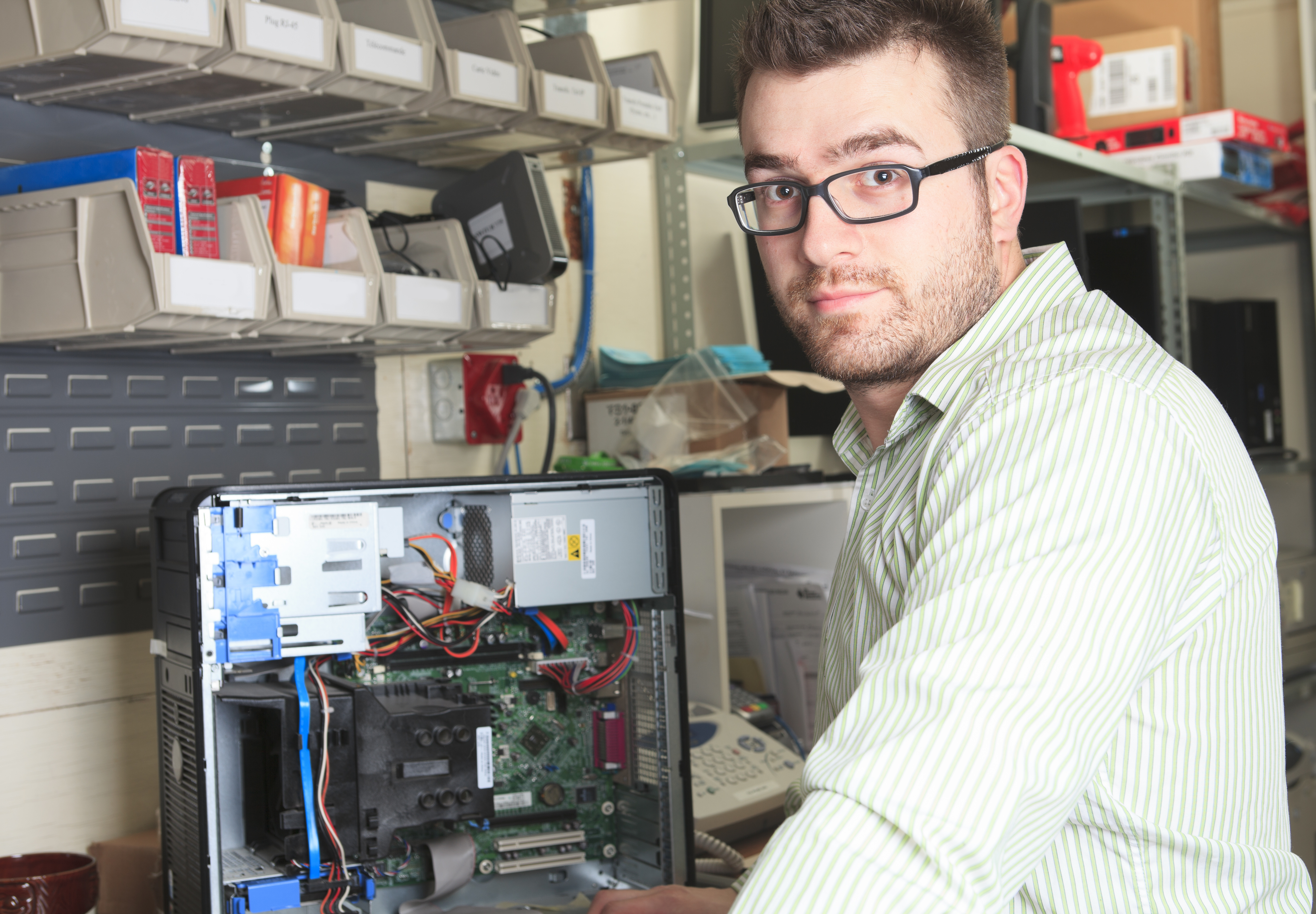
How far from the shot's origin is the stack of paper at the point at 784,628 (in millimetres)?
1925

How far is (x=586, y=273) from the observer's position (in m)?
2.04

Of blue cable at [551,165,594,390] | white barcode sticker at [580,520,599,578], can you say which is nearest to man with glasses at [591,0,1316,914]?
white barcode sticker at [580,520,599,578]

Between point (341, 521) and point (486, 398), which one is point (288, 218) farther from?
point (486, 398)

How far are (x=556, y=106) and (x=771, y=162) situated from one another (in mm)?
765

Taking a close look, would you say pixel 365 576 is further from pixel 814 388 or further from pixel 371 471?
pixel 814 388

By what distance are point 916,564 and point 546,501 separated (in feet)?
2.27

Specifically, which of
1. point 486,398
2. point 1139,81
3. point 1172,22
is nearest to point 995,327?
point 486,398

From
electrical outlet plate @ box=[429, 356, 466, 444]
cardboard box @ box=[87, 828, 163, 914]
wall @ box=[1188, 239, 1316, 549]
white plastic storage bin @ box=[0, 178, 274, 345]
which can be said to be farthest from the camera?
wall @ box=[1188, 239, 1316, 549]

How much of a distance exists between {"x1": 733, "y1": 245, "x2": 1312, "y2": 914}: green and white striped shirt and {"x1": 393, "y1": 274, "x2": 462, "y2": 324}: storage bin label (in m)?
0.78

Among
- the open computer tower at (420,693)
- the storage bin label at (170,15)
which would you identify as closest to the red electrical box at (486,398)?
the open computer tower at (420,693)

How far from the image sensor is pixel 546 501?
1236 millimetres

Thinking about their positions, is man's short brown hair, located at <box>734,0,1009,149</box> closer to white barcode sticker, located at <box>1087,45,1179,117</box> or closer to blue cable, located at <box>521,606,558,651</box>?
blue cable, located at <box>521,606,558,651</box>

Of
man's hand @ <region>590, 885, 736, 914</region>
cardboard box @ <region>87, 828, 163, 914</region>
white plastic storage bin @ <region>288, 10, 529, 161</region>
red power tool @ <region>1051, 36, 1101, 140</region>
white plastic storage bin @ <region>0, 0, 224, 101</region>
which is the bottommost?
cardboard box @ <region>87, 828, 163, 914</region>

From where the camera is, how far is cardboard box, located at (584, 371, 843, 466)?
1930 millimetres
